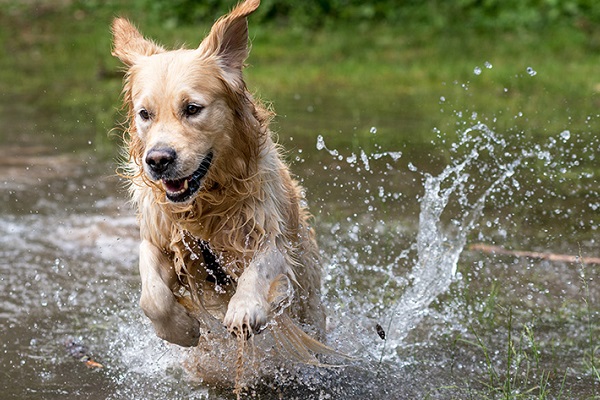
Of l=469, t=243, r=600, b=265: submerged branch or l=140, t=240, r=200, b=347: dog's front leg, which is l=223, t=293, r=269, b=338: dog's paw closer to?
l=140, t=240, r=200, b=347: dog's front leg

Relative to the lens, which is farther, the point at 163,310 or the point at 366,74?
the point at 366,74

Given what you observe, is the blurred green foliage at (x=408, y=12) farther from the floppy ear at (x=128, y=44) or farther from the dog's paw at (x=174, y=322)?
the dog's paw at (x=174, y=322)

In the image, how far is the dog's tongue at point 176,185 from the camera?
444 cm

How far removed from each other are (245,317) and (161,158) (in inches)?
31.0

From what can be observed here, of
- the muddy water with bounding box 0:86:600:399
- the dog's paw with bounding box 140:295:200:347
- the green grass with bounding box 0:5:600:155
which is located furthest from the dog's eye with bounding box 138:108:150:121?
the green grass with bounding box 0:5:600:155

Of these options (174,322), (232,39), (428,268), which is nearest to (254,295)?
(174,322)

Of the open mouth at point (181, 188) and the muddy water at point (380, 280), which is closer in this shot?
the open mouth at point (181, 188)

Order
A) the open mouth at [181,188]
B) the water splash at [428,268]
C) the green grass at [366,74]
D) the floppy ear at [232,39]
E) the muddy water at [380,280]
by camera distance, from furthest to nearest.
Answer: the green grass at [366,74], the water splash at [428,268], the muddy water at [380,280], the floppy ear at [232,39], the open mouth at [181,188]

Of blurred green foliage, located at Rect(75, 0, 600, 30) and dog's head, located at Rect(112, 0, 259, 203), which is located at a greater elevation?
dog's head, located at Rect(112, 0, 259, 203)

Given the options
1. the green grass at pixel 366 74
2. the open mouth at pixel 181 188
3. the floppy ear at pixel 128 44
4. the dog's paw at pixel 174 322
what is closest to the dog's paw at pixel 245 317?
the dog's paw at pixel 174 322

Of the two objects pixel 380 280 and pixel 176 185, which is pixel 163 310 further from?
pixel 380 280

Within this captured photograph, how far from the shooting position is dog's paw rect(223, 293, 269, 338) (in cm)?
434

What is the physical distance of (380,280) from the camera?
673 centimetres

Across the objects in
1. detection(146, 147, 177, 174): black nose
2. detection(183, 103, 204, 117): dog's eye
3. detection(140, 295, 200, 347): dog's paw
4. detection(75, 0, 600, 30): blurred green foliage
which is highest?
detection(183, 103, 204, 117): dog's eye
